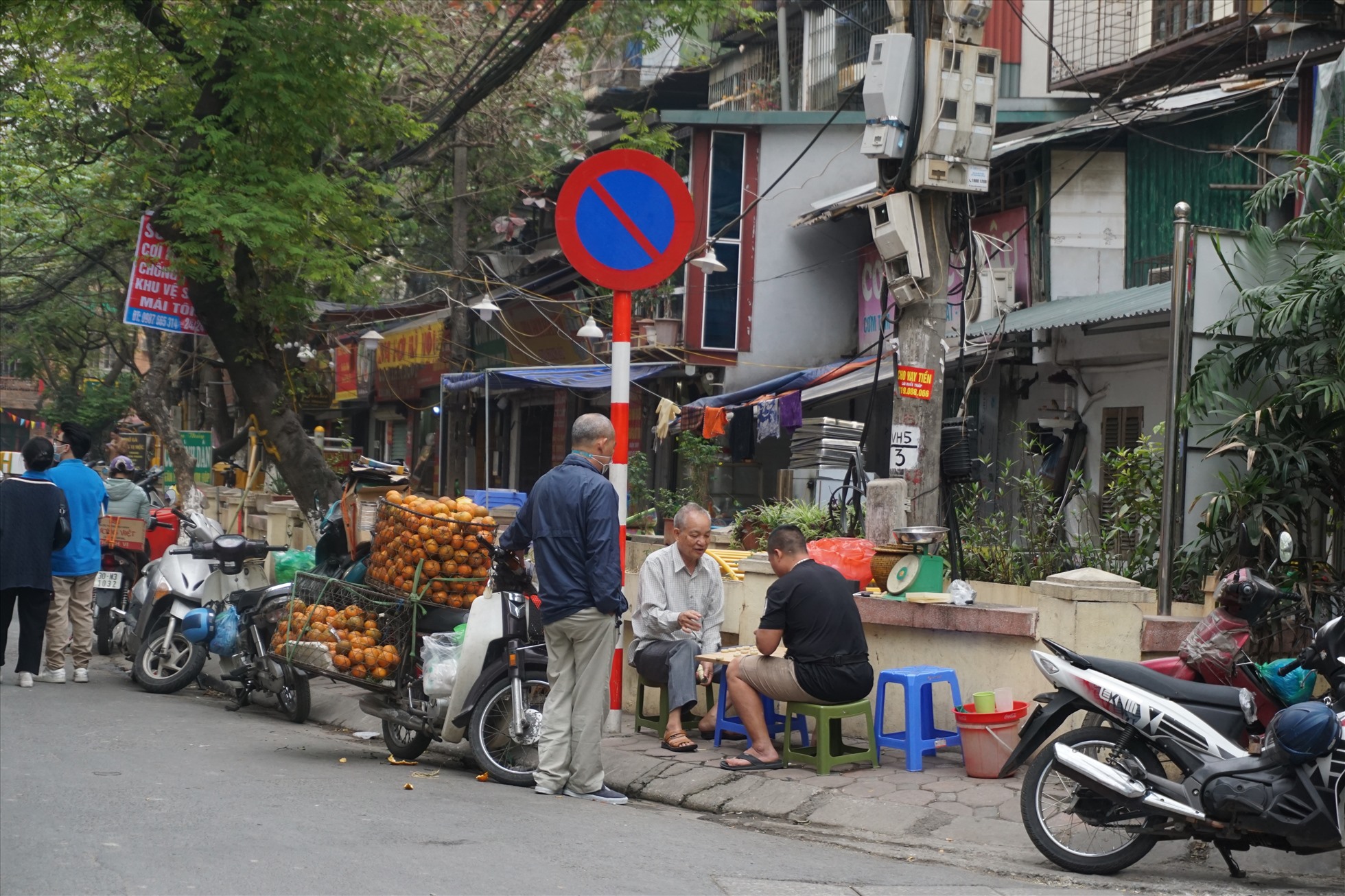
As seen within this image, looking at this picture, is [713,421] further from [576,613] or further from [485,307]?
[576,613]

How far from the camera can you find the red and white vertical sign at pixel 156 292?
1216 centimetres

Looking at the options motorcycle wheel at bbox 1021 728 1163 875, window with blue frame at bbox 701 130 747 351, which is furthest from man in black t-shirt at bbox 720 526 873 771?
window with blue frame at bbox 701 130 747 351

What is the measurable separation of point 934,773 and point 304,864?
11.4 ft

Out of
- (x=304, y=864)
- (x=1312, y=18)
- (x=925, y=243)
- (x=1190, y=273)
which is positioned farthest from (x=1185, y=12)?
(x=304, y=864)

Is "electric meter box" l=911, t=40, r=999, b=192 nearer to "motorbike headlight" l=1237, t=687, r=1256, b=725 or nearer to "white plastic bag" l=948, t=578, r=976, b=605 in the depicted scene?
"white plastic bag" l=948, t=578, r=976, b=605

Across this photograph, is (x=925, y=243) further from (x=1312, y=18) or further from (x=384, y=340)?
(x=384, y=340)

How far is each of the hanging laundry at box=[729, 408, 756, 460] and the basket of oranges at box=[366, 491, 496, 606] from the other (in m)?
10.8

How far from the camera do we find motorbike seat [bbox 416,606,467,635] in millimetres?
7617

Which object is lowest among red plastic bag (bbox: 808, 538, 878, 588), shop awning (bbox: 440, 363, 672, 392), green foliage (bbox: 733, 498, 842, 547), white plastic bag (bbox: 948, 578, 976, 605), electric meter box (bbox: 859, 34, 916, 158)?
white plastic bag (bbox: 948, 578, 976, 605)

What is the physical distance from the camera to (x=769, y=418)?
646 inches

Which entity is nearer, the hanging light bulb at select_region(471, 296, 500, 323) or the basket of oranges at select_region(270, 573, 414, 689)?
the basket of oranges at select_region(270, 573, 414, 689)

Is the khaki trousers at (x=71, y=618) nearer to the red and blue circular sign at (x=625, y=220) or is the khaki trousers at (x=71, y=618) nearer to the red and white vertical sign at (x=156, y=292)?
the red and white vertical sign at (x=156, y=292)

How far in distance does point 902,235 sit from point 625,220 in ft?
7.10

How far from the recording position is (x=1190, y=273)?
740 cm
